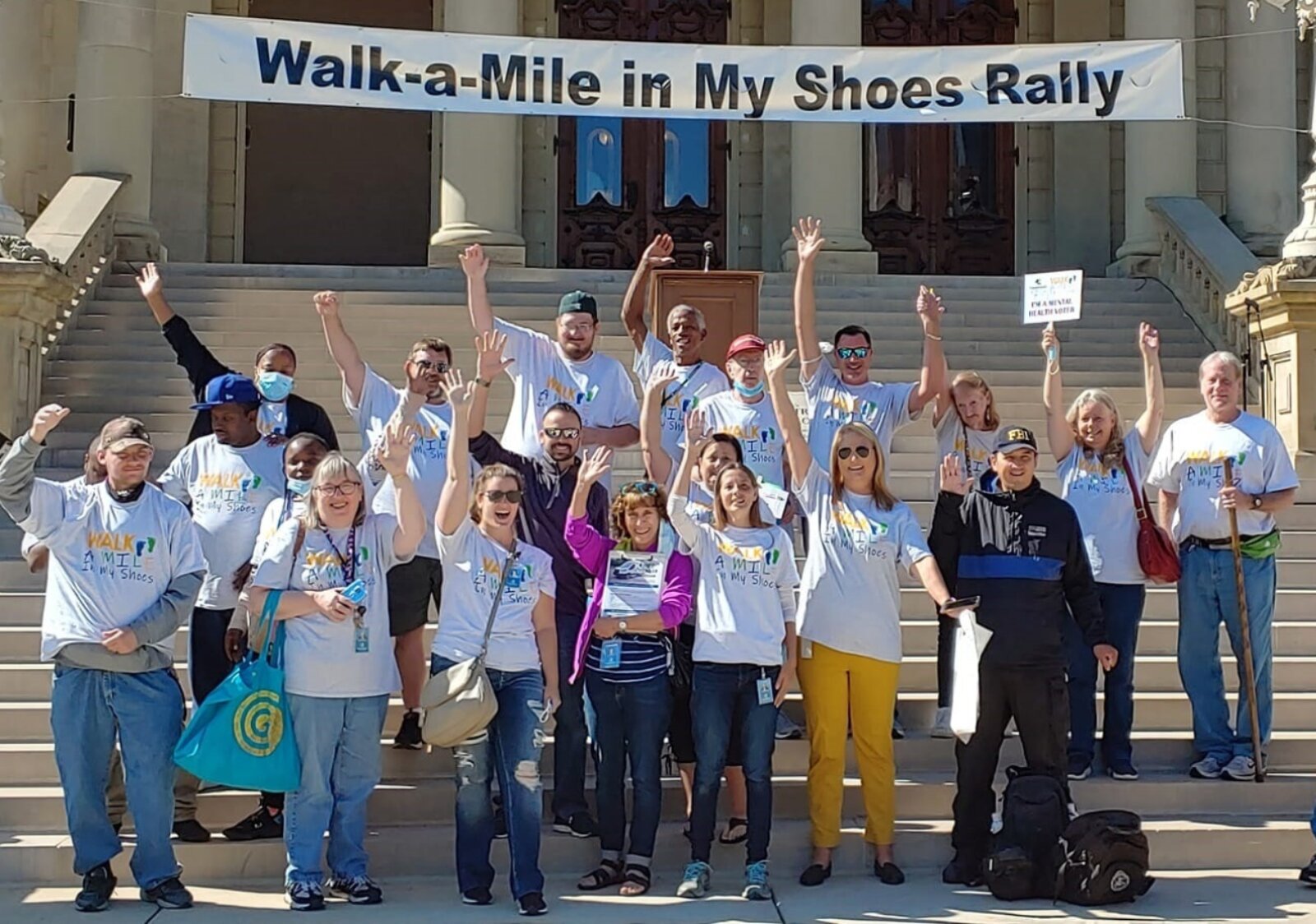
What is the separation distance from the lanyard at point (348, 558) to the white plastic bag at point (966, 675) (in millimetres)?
2597

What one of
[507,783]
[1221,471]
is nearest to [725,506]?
[507,783]

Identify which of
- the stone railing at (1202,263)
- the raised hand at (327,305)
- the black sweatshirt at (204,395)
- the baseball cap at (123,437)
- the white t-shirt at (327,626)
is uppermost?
the stone railing at (1202,263)

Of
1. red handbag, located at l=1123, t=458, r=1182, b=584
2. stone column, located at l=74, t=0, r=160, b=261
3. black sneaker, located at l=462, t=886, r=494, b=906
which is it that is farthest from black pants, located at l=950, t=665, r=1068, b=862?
stone column, located at l=74, t=0, r=160, b=261

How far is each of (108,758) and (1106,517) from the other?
4790 mm

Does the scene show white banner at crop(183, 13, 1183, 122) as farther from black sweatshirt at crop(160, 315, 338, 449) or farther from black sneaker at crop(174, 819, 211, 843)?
black sneaker at crop(174, 819, 211, 843)

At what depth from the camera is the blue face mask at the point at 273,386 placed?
7.36 m

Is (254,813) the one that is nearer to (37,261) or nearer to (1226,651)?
(1226,651)

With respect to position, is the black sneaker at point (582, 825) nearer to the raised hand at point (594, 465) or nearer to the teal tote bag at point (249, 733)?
the teal tote bag at point (249, 733)

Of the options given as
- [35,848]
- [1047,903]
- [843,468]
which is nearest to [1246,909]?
[1047,903]

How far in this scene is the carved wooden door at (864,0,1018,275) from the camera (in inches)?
833

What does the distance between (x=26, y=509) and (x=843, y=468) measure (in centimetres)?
349

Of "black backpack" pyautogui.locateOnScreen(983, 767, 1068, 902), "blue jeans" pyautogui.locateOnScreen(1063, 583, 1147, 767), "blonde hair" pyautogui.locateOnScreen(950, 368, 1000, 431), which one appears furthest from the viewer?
"blonde hair" pyautogui.locateOnScreen(950, 368, 1000, 431)

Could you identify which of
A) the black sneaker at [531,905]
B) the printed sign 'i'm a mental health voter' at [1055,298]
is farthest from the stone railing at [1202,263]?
the black sneaker at [531,905]

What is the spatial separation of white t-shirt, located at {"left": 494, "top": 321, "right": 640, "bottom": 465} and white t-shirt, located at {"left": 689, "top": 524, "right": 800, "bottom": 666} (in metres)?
1.11
